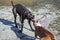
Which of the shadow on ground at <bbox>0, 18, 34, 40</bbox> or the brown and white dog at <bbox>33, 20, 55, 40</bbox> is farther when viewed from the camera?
the shadow on ground at <bbox>0, 18, 34, 40</bbox>

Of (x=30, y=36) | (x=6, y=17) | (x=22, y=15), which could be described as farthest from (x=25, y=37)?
(x=6, y=17)

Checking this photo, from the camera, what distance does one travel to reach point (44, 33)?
5102 mm

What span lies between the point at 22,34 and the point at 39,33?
115 centimetres

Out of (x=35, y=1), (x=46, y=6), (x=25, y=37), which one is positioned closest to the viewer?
(x=25, y=37)

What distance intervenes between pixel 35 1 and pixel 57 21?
2267 mm

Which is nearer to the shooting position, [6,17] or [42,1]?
[6,17]

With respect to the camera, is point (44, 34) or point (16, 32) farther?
point (16, 32)

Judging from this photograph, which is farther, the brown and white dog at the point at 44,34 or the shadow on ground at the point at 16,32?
the shadow on ground at the point at 16,32

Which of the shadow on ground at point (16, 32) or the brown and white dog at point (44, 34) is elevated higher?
the brown and white dog at point (44, 34)

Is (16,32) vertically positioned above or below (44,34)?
below

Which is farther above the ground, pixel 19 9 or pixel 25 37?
pixel 19 9

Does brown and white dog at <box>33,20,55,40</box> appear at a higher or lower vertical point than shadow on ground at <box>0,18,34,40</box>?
higher

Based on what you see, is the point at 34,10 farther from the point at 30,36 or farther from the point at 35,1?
the point at 30,36

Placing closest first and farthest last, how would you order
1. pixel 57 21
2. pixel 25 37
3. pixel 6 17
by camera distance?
pixel 25 37 → pixel 57 21 → pixel 6 17
